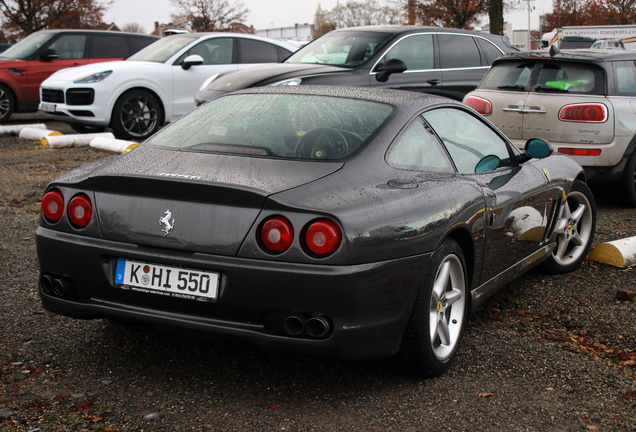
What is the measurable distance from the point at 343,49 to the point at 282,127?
6133 mm

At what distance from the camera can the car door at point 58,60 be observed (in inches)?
534

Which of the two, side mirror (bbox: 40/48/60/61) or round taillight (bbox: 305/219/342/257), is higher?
side mirror (bbox: 40/48/60/61)

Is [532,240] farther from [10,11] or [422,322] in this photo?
[10,11]

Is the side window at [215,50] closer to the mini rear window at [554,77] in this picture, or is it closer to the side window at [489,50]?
the side window at [489,50]

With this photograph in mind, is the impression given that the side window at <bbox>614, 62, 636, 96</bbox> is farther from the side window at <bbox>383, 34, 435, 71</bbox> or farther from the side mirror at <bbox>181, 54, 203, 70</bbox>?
the side mirror at <bbox>181, 54, 203, 70</bbox>

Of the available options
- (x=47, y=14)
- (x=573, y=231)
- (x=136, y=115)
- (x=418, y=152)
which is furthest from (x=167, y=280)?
(x=47, y=14)

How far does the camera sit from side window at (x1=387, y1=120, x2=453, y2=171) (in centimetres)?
336

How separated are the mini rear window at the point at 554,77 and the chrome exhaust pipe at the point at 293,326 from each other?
5274mm

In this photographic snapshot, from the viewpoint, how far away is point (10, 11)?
33469 mm

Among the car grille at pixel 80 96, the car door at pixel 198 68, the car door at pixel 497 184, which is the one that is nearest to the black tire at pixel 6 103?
the car grille at pixel 80 96

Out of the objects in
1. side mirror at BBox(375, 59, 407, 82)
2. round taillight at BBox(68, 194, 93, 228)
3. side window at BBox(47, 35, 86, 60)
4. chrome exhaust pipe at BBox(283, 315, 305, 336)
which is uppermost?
side window at BBox(47, 35, 86, 60)

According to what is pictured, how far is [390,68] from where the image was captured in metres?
8.68

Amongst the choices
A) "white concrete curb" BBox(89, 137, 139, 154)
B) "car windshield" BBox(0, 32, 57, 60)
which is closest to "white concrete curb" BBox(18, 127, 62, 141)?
"white concrete curb" BBox(89, 137, 139, 154)

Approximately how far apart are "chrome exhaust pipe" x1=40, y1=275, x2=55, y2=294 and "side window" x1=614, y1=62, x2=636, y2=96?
601cm
